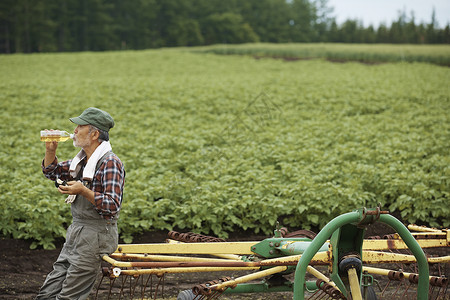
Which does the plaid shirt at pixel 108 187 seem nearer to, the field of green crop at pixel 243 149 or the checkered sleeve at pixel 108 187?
the checkered sleeve at pixel 108 187

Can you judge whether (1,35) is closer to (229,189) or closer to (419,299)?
(229,189)

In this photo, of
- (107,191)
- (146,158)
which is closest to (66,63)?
(146,158)

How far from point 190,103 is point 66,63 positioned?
679 inches

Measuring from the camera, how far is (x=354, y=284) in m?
2.79

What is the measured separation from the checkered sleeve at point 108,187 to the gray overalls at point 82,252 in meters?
0.08

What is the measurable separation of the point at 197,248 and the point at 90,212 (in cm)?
76

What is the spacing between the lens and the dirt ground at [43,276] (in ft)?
15.6

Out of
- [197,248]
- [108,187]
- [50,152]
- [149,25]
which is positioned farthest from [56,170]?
[149,25]

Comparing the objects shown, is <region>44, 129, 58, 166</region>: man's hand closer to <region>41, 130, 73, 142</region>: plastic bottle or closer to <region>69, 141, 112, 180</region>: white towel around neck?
<region>41, 130, 73, 142</region>: plastic bottle

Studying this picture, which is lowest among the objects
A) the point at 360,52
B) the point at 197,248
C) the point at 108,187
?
the point at 197,248

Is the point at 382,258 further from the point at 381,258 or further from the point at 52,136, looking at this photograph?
the point at 52,136

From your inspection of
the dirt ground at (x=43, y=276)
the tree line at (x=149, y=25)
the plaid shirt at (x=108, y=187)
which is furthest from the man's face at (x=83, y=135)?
the tree line at (x=149, y=25)

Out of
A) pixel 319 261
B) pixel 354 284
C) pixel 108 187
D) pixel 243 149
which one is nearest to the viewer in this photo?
pixel 354 284

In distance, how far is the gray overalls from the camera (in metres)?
3.32
